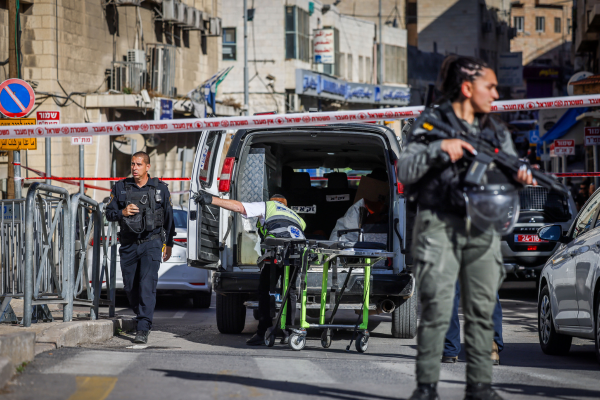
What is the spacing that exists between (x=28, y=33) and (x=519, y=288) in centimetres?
1533

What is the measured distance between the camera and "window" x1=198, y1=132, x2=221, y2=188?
9391 mm

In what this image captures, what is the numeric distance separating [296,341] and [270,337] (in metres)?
0.39

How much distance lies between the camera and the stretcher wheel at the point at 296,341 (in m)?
7.83

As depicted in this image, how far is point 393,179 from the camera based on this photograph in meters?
9.04

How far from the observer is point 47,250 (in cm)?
801

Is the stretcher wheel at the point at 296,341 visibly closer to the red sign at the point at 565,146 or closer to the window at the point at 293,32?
the red sign at the point at 565,146

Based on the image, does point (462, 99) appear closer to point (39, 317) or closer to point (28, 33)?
point (39, 317)

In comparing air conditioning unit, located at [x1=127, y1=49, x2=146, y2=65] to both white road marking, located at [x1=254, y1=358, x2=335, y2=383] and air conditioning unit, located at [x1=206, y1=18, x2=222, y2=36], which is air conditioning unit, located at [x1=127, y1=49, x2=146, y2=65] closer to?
air conditioning unit, located at [x1=206, y1=18, x2=222, y2=36]

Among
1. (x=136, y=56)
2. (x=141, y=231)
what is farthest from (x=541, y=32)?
(x=141, y=231)

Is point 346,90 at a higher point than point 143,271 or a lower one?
higher

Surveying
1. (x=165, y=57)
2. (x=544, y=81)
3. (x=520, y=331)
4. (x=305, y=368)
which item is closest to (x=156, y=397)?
(x=305, y=368)

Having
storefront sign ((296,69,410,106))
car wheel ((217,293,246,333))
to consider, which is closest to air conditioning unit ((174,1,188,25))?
storefront sign ((296,69,410,106))

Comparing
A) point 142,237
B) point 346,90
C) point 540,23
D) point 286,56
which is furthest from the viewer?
point 540,23

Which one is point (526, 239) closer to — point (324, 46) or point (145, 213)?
point (145, 213)
